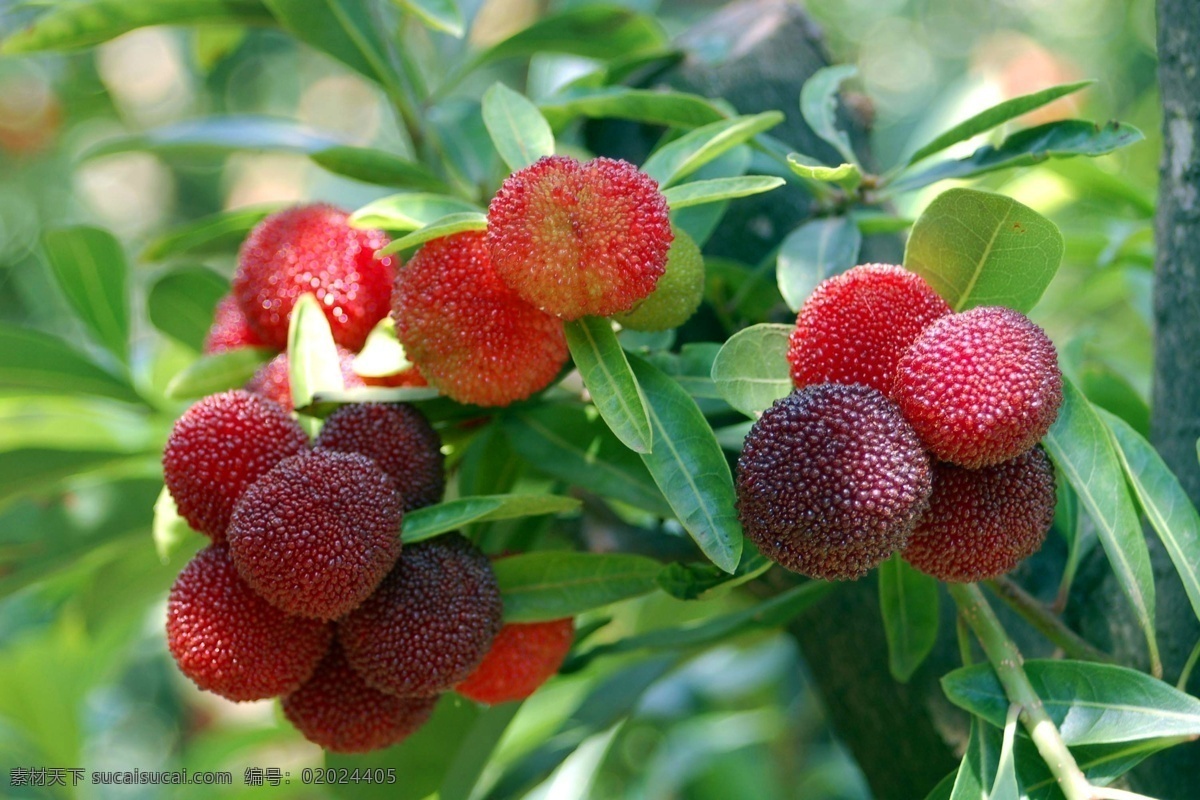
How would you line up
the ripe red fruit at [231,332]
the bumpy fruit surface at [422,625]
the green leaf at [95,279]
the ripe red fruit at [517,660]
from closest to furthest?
the bumpy fruit surface at [422,625]
the ripe red fruit at [517,660]
the ripe red fruit at [231,332]
the green leaf at [95,279]

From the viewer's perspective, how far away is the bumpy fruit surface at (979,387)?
0.57m

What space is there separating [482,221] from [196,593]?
0.31 meters

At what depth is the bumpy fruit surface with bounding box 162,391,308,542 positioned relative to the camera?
70 centimetres

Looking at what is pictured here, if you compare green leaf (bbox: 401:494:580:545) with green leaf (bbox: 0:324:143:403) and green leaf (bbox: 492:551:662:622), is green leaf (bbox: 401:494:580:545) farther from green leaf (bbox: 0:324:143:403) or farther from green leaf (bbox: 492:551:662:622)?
green leaf (bbox: 0:324:143:403)

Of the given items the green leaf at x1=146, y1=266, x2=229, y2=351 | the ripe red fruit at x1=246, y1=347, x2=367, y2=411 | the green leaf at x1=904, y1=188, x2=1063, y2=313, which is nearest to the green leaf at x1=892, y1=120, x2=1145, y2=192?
the green leaf at x1=904, y1=188, x2=1063, y2=313

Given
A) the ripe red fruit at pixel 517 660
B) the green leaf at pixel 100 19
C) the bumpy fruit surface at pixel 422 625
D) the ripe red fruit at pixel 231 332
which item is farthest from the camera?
the green leaf at pixel 100 19

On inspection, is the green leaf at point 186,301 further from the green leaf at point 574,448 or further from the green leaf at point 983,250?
the green leaf at point 983,250

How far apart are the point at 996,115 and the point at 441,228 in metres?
0.42

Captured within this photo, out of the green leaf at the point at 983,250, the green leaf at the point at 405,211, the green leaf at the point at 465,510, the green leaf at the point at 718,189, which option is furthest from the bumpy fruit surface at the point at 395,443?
the green leaf at the point at 983,250

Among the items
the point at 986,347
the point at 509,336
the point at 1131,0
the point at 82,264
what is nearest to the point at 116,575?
the point at 82,264

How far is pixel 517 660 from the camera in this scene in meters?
0.78

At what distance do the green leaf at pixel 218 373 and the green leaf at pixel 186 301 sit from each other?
0.73 ft

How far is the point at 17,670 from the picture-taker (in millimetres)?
1513

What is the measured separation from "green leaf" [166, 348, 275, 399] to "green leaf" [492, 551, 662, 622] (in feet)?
0.90
